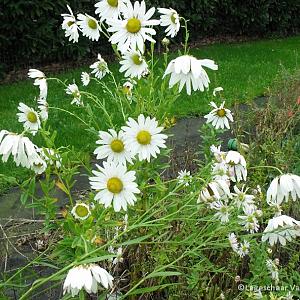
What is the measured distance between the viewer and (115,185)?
78.3 inches

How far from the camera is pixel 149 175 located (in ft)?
8.18

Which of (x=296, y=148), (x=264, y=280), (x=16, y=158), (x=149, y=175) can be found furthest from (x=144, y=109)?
(x=296, y=148)

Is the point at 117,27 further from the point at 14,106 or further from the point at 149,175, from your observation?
the point at 14,106

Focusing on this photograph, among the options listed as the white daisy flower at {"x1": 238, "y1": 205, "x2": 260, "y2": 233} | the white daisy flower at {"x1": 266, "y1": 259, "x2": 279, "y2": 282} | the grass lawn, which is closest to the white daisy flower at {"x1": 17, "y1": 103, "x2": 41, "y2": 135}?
the white daisy flower at {"x1": 238, "y1": 205, "x2": 260, "y2": 233}

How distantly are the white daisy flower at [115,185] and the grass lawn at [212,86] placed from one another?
A: 1.80m

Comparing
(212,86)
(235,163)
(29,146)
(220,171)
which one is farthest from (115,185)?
(212,86)

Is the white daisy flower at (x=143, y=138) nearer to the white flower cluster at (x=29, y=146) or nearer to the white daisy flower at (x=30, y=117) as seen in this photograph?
the white flower cluster at (x=29, y=146)

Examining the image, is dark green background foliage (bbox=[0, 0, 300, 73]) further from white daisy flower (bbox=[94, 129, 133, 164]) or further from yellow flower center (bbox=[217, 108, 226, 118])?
white daisy flower (bbox=[94, 129, 133, 164])

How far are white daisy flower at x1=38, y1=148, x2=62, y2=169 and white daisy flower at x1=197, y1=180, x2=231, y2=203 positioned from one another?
538mm

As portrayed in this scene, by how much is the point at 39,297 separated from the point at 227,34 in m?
10.2

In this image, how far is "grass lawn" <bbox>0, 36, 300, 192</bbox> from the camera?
Result: 18.6 ft

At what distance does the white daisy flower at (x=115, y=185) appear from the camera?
198 centimetres

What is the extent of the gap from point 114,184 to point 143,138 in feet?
0.56

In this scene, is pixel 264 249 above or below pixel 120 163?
below
